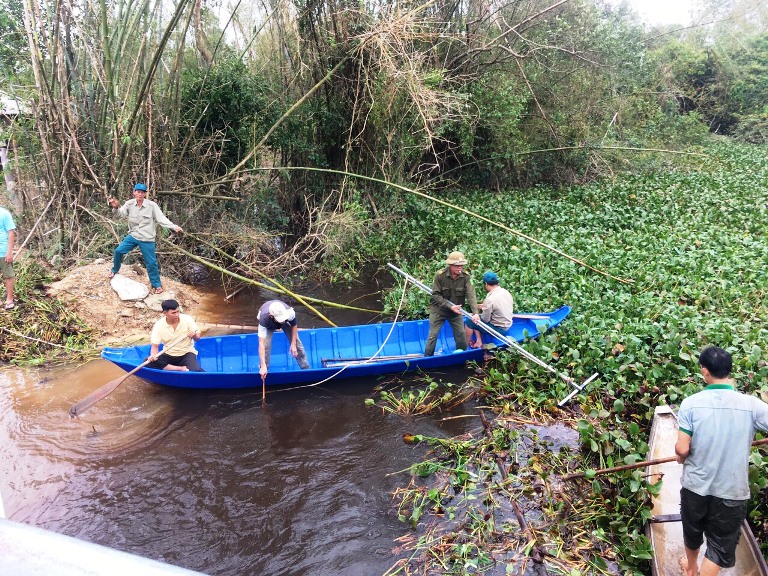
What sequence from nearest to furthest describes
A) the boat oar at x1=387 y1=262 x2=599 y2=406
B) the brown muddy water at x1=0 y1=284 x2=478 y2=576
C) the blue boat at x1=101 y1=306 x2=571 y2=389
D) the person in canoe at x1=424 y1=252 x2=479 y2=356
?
the brown muddy water at x1=0 y1=284 x2=478 y2=576
the boat oar at x1=387 y1=262 x2=599 y2=406
the blue boat at x1=101 y1=306 x2=571 y2=389
the person in canoe at x1=424 y1=252 x2=479 y2=356

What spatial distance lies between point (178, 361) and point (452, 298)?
12.2 ft

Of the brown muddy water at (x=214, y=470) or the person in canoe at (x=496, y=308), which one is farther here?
the person in canoe at (x=496, y=308)

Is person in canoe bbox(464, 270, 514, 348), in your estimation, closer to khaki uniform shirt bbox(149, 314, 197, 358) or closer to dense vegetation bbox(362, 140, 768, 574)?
dense vegetation bbox(362, 140, 768, 574)

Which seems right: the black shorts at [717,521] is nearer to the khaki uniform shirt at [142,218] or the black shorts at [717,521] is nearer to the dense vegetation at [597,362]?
the dense vegetation at [597,362]

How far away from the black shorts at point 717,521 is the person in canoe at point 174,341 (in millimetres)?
5460

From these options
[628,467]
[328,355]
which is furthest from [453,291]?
[628,467]

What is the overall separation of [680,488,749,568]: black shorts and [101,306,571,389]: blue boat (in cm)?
374

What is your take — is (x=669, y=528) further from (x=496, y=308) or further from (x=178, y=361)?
(x=178, y=361)

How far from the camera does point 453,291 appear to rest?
23.4ft

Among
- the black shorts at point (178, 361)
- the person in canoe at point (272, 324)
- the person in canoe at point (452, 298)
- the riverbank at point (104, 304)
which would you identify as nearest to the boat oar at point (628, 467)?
the person in canoe at point (452, 298)

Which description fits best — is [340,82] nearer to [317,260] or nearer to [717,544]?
[317,260]

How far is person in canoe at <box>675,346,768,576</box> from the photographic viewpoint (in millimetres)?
3141

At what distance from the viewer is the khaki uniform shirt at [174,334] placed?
250 inches

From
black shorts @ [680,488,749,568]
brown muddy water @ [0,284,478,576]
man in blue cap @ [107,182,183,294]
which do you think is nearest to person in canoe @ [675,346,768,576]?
black shorts @ [680,488,749,568]
